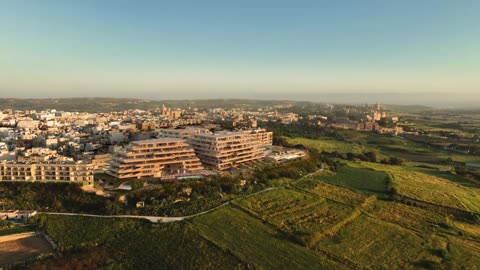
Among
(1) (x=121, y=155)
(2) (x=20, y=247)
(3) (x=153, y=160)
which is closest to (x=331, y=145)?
(3) (x=153, y=160)

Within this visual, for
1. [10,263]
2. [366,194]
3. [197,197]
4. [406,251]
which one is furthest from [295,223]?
[10,263]

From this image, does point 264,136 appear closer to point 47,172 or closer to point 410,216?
point 410,216

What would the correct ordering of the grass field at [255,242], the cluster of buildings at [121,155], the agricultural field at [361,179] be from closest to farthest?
the grass field at [255,242] → the cluster of buildings at [121,155] → the agricultural field at [361,179]

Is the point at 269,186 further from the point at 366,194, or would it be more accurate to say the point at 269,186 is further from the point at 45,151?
the point at 45,151

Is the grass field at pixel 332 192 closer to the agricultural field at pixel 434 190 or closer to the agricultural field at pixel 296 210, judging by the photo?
the agricultural field at pixel 296 210

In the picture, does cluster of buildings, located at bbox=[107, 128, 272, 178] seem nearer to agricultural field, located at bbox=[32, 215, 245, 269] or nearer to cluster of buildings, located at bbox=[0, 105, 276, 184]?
cluster of buildings, located at bbox=[0, 105, 276, 184]

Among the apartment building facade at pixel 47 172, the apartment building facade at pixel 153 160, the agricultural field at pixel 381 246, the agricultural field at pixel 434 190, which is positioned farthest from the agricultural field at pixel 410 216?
the apartment building facade at pixel 47 172
